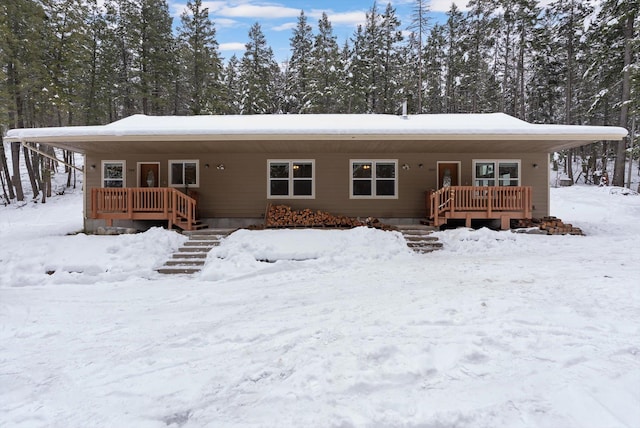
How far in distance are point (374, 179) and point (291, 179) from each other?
263cm

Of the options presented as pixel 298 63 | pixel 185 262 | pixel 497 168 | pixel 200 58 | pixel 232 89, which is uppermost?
pixel 298 63

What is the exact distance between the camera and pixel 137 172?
1048 cm

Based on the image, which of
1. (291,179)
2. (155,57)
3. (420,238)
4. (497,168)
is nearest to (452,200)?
(420,238)

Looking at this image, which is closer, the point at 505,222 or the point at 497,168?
the point at 505,222

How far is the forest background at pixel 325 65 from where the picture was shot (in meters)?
16.6

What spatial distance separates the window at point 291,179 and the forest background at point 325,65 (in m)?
12.9

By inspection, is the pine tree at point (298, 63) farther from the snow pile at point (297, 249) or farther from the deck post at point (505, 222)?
the snow pile at point (297, 249)

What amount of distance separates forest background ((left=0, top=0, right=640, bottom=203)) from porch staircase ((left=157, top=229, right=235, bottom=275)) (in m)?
13.7

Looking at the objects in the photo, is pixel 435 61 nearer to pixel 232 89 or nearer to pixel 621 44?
pixel 621 44

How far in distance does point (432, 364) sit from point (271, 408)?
1317 millimetres

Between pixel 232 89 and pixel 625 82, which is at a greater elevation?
pixel 232 89

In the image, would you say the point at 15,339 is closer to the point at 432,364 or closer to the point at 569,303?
the point at 432,364

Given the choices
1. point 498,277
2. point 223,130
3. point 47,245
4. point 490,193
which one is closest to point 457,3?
point 490,193

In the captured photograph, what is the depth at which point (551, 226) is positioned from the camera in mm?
9156
